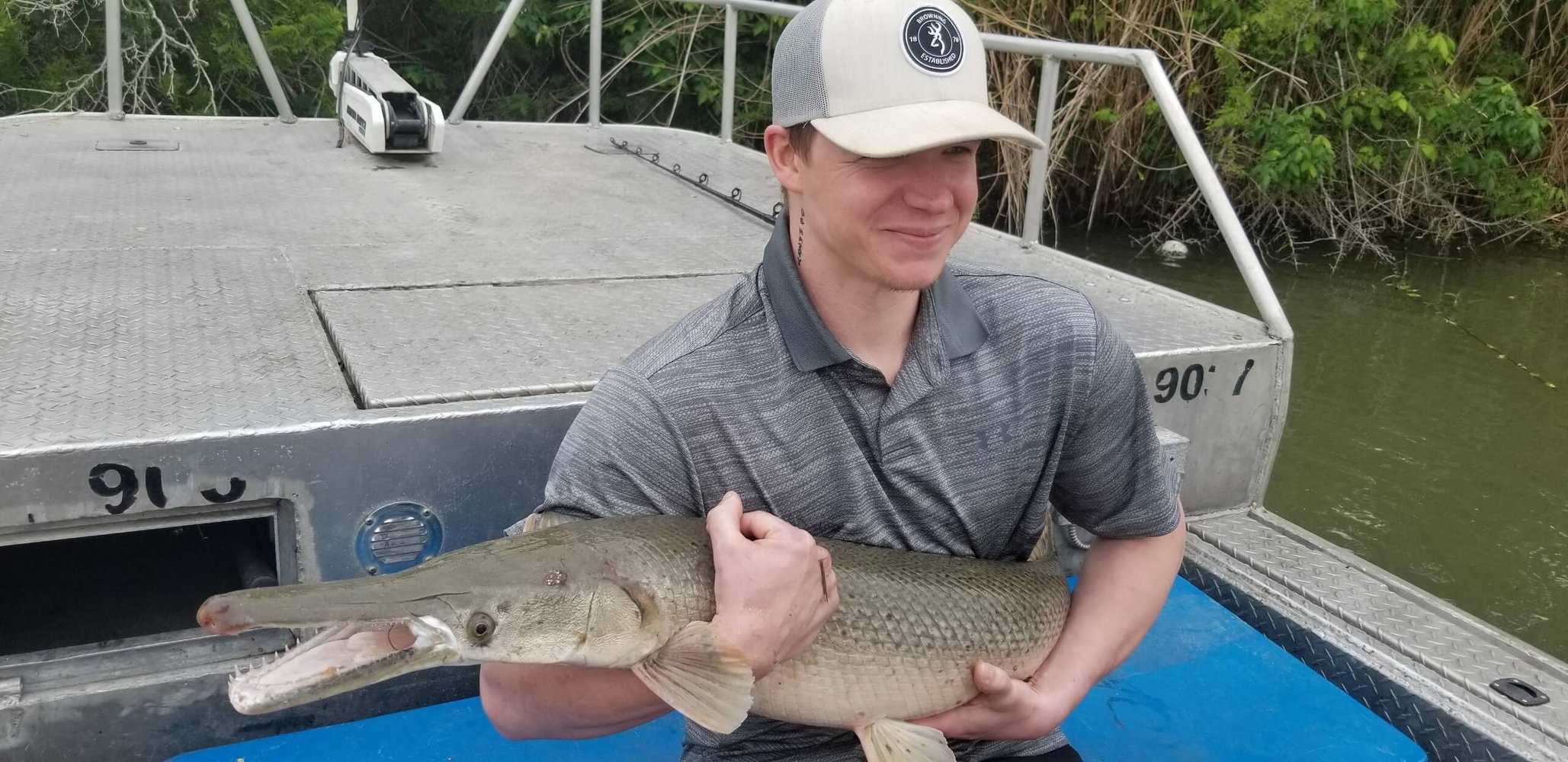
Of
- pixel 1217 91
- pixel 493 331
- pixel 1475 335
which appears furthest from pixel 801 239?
pixel 1217 91

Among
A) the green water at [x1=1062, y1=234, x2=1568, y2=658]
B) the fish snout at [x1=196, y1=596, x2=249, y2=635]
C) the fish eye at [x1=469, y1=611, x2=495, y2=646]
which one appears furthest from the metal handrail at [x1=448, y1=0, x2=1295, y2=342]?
the green water at [x1=1062, y1=234, x2=1568, y2=658]

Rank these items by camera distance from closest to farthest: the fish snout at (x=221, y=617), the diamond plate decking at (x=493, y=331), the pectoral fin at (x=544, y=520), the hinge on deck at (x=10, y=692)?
the fish snout at (x=221, y=617) < the pectoral fin at (x=544, y=520) < the hinge on deck at (x=10, y=692) < the diamond plate decking at (x=493, y=331)

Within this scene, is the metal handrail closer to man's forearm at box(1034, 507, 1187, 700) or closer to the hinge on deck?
man's forearm at box(1034, 507, 1187, 700)

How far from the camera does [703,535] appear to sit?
180 cm

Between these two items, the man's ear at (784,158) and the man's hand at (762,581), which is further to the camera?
the man's ear at (784,158)

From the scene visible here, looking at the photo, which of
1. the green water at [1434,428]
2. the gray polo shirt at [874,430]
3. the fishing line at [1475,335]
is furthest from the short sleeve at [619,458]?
the fishing line at [1475,335]

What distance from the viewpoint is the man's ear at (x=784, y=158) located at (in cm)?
200

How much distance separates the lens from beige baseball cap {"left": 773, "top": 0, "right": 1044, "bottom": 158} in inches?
72.3

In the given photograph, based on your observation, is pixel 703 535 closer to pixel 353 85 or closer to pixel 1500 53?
pixel 353 85

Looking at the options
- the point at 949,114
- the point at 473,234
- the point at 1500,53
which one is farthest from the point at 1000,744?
the point at 1500,53

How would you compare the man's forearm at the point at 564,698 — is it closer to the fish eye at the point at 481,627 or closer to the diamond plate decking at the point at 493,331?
the fish eye at the point at 481,627

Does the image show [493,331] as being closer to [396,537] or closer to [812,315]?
[396,537]

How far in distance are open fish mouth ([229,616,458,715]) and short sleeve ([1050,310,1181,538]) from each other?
3.41 ft

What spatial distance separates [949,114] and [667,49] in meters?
11.5
